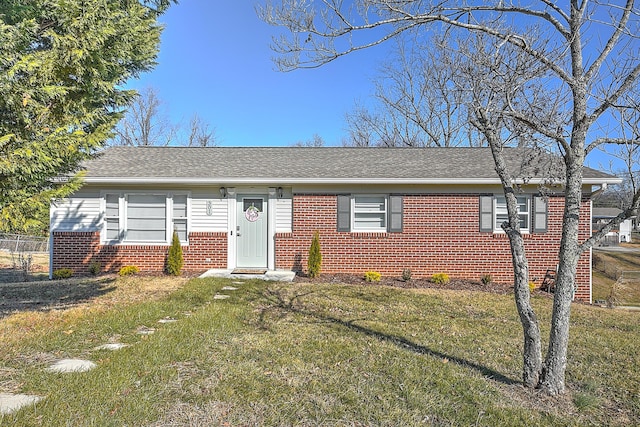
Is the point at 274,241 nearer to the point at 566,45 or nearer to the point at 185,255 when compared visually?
the point at 185,255

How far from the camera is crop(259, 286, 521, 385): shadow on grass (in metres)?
3.52

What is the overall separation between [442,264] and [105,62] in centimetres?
800

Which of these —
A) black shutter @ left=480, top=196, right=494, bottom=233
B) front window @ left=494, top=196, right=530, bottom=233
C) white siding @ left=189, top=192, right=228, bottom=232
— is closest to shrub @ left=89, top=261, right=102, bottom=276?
white siding @ left=189, top=192, right=228, bottom=232

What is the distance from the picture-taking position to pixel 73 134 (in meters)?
3.90

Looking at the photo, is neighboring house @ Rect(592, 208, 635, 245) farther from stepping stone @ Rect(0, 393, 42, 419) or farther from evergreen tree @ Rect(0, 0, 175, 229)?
stepping stone @ Rect(0, 393, 42, 419)

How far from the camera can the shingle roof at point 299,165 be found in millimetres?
8461

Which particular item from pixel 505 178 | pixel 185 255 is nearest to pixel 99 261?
pixel 185 255

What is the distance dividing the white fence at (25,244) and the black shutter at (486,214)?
18.0 m

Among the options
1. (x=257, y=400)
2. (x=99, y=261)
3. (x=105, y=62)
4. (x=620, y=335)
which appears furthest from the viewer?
(x=99, y=261)

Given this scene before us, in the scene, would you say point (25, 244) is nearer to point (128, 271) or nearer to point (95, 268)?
point (95, 268)

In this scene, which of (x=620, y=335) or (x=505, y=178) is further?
(x=620, y=335)

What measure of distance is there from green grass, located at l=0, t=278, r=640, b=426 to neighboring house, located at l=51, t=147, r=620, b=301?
3059mm

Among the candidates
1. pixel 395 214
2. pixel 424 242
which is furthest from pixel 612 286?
pixel 395 214

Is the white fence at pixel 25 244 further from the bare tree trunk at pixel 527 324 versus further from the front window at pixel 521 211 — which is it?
the bare tree trunk at pixel 527 324
